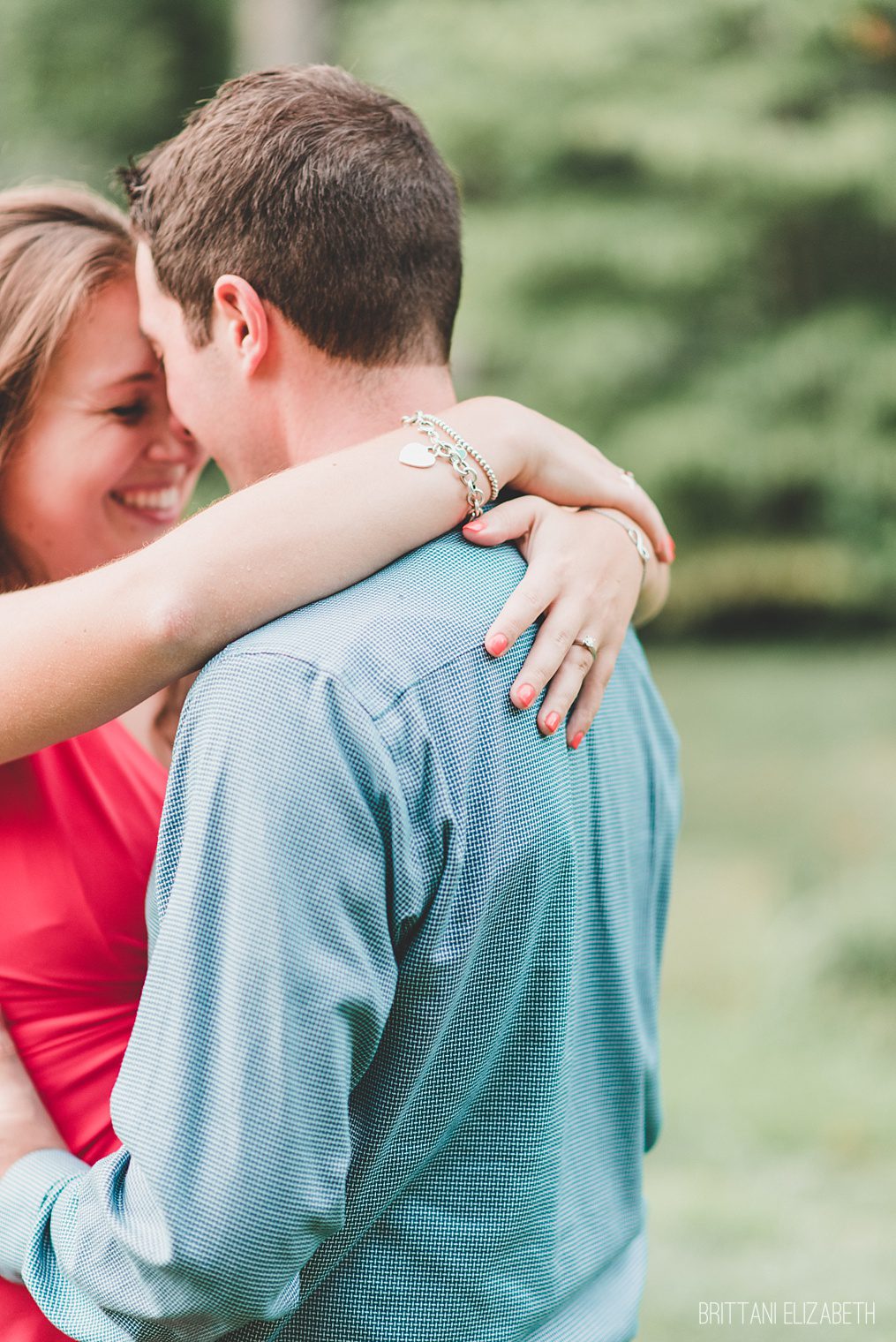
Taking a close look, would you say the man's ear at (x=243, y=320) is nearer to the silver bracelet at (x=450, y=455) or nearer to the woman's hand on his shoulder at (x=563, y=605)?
the silver bracelet at (x=450, y=455)

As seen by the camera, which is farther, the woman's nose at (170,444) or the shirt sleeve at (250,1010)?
the woman's nose at (170,444)

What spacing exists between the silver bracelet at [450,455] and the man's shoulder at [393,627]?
81mm

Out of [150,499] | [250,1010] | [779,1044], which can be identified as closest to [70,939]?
[250,1010]

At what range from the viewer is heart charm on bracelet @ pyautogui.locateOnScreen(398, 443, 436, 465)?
5.44 ft

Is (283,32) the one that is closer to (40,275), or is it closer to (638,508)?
(40,275)

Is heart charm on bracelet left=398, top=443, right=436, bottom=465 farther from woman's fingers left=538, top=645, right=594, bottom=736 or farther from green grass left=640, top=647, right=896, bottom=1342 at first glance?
green grass left=640, top=647, right=896, bottom=1342

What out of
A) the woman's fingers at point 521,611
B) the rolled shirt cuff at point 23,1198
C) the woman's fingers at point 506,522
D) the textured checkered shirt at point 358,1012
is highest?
the woman's fingers at point 506,522

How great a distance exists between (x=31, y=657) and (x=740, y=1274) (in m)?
3.31

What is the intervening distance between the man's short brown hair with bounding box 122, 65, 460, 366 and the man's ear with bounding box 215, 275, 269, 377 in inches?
0.8

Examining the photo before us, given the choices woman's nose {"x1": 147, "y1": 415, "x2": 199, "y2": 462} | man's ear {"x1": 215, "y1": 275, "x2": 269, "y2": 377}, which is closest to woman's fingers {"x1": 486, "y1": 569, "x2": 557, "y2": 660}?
man's ear {"x1": 215, "y1": 275, "x2": 269, "y2": 377}

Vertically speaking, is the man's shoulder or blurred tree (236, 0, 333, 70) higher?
the man's shoulder

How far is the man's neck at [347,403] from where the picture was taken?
1.78m

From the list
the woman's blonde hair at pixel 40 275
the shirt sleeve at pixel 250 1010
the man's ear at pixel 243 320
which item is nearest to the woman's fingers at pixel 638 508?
the man's ear at pixel 243 320

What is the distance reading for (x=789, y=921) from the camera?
6.68 m
